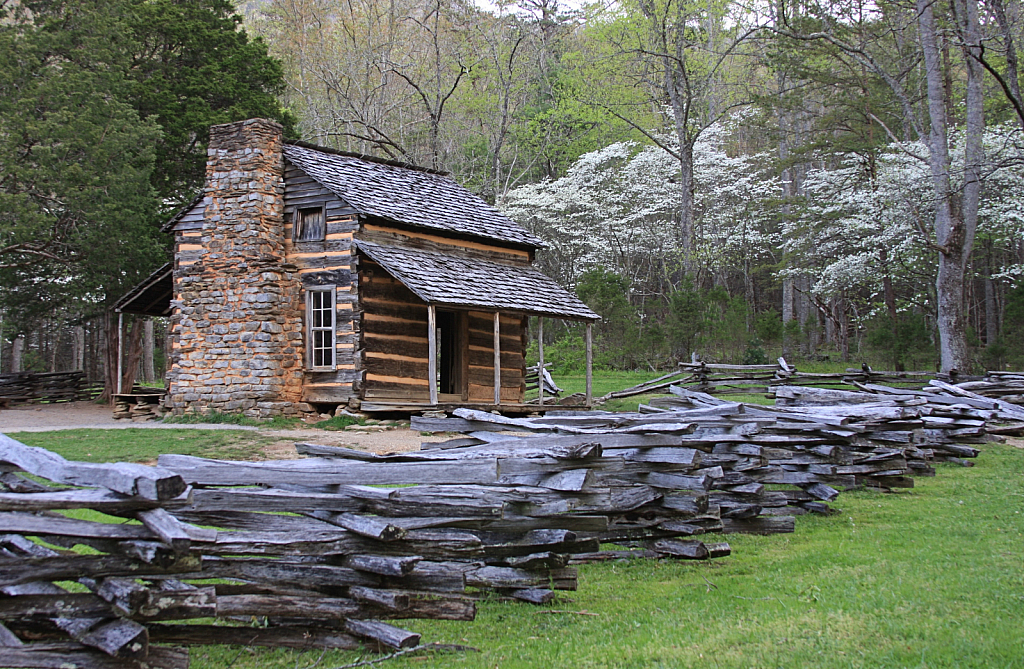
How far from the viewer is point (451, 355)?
20094 millimetres

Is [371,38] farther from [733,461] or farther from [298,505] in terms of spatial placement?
[298,505]

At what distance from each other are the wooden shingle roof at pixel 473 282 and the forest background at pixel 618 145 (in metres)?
7.57

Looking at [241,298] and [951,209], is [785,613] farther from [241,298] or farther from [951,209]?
[951,209]

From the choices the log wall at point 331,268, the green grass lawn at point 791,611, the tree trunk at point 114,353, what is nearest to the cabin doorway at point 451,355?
the log wall at point 331,268

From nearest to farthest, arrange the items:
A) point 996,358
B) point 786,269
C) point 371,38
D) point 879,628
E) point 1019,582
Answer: point 879,628
point 1019,582
point 996,358
point 786,269
point 371,38

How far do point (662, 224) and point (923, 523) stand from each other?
1232 inches

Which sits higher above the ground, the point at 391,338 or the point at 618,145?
the point at 618,145

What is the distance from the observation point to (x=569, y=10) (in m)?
43.2

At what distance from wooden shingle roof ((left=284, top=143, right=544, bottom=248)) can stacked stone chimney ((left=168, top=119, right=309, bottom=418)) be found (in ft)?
3.32

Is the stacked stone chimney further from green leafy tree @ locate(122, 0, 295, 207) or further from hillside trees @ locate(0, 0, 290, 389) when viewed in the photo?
green leafy tree @ locate(122, 0, 295, 207)

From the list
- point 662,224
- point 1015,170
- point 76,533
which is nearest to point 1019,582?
point 76,533

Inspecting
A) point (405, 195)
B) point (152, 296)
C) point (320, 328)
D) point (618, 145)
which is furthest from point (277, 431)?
point (618, 145)

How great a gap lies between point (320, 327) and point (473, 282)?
10.6ft

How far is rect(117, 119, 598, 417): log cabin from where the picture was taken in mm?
16781
